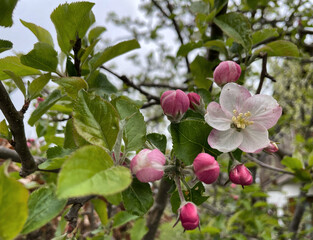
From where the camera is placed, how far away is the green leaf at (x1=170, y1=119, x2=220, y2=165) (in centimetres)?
58

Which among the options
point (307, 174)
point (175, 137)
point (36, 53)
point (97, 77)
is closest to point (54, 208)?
point (175, 137)

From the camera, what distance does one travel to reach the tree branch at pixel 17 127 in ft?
1.79

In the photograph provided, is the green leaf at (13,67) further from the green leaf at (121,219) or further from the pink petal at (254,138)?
the green leaf at (121,219)

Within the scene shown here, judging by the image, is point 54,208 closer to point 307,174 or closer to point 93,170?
point 93,170

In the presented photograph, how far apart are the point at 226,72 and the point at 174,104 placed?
175mm

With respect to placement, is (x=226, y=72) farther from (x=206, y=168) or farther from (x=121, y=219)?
(x=121, y=219)

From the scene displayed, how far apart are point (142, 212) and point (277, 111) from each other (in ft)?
1.29

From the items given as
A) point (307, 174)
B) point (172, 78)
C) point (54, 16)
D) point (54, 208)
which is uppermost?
point (54, 16)

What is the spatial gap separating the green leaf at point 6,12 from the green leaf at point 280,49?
70cm

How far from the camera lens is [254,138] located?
0.63 metres

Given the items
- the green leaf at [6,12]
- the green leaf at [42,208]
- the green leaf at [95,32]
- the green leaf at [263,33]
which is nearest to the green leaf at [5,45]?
the green leaf at [6,12]

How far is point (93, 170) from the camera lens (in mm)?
375

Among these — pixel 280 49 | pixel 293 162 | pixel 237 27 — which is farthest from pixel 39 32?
pixel 293 162

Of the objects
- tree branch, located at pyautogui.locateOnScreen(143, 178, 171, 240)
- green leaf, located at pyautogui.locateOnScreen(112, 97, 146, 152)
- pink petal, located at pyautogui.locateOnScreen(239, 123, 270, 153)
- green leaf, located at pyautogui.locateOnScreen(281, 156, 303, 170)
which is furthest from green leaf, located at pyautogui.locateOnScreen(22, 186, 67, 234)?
green leaf, located at pyautogui.locateOnScreen(281, 156, 303, 170)
